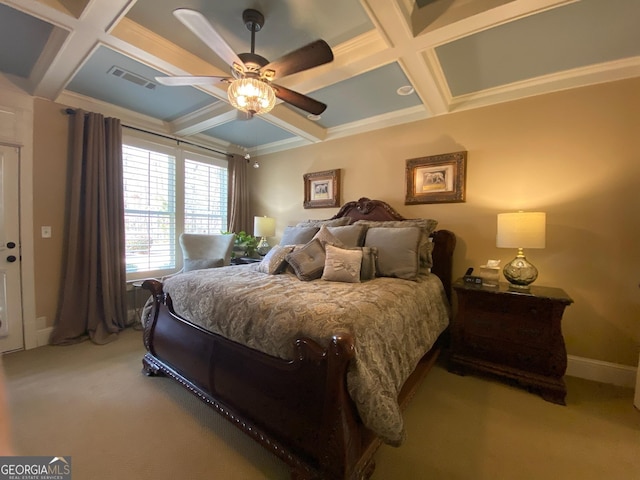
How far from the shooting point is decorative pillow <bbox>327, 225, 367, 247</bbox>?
2.71 metres

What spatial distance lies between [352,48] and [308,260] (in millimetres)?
1708

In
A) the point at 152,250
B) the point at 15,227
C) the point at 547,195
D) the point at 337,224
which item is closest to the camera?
the point at 547,195

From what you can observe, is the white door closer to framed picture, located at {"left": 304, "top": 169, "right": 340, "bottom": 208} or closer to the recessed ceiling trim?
framed picture, located at {"left": 304, "top": 169, "right": 340, "bottom": 208}

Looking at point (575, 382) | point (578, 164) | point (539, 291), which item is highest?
point (578, 164)

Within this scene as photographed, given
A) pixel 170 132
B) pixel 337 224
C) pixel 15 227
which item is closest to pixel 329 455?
pixel 337 224

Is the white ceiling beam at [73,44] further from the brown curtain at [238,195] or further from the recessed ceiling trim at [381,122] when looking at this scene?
the recessed ceiling trim at [381,122]

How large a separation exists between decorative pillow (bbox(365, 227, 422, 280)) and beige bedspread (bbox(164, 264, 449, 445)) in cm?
13

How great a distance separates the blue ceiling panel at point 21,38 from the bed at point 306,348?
79.5 inches

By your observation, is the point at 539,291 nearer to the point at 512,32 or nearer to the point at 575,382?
the point at 575,382

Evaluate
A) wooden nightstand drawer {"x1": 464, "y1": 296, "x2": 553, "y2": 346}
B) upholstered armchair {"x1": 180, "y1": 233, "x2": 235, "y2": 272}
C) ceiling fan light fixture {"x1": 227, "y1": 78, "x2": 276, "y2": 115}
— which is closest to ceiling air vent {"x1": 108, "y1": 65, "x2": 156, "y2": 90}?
ceiling fan light fixture {"x1": 227, "y1": 78, "x2": 276, "y2": 115}

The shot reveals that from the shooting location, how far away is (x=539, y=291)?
2.20 metres

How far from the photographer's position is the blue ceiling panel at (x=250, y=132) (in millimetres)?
3630

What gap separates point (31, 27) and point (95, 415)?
9.10ft

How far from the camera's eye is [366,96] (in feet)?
9.21
